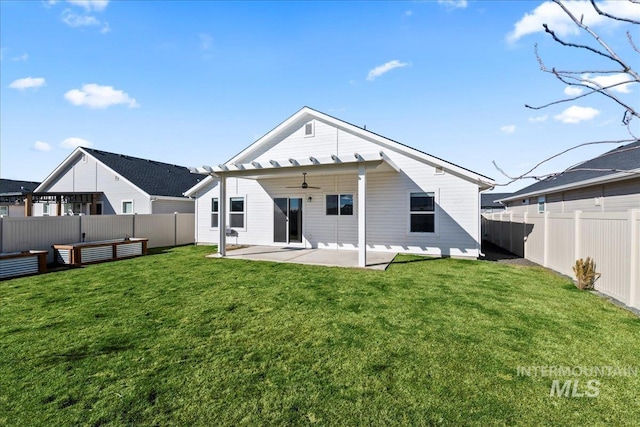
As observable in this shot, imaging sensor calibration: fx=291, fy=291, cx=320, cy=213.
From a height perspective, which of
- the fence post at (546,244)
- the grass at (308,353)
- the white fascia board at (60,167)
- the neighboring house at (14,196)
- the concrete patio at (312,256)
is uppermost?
the white fascia board at (60,167)

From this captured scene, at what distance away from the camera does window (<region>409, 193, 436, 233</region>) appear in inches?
432

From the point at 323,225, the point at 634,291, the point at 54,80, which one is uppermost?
the point at 54,80

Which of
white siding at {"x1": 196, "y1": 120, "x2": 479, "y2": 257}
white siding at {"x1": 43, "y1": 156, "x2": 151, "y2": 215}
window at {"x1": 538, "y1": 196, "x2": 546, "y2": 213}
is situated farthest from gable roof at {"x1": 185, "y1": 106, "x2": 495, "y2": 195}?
window at {"x1": 538, "y1": 196, "x2": 546, "y2": 213}

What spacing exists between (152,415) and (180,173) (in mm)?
22318

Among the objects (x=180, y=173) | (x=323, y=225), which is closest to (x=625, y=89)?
(x=323, y=225)

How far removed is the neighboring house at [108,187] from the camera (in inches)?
672

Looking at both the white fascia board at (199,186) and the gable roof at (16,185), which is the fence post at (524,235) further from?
the gable roof at (16,185)

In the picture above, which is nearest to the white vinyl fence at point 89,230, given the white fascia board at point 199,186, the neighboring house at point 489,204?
the white fascia board at point 199,186

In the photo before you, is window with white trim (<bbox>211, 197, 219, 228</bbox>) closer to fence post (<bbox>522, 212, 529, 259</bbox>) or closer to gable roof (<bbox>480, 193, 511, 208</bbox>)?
fence post (<bbox>522, 212, 529, 259</bbox>)

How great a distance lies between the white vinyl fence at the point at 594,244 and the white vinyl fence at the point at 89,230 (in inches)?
614

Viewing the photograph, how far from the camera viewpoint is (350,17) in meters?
9.30

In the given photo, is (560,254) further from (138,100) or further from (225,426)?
(138,100)

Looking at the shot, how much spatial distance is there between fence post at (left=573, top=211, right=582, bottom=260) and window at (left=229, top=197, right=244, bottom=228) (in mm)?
12101

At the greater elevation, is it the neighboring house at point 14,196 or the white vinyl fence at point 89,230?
the neighboring house at point 14,196
